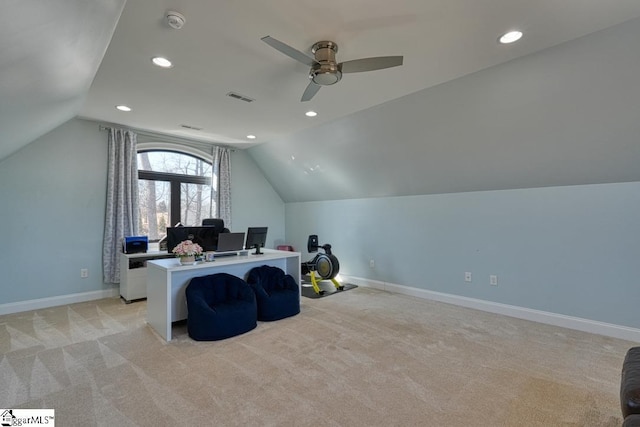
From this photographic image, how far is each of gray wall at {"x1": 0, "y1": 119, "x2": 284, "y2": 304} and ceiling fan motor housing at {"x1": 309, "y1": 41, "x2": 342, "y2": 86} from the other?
398cm

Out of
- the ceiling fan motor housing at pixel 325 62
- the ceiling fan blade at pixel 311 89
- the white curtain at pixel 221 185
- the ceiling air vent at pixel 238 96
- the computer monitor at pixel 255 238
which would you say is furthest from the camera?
the white curtain at pixel 221 185

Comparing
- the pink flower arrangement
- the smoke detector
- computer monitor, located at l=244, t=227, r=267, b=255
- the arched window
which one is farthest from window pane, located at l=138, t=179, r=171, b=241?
the smoke detector

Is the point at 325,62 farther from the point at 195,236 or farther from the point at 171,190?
the point at 171,190

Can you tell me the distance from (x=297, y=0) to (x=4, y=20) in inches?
58.1

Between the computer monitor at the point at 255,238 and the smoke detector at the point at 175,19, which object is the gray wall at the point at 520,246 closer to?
the computer monitor at the point at 255,238

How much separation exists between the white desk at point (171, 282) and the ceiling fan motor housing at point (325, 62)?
89.6 inches

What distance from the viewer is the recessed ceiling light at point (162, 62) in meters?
2.55

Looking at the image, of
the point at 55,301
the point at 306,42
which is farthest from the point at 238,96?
the point at 55,301

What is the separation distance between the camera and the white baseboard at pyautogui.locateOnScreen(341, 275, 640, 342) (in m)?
3.01

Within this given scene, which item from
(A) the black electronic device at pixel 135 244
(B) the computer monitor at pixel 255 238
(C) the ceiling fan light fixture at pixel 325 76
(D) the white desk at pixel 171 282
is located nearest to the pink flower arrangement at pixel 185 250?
(D) the white desk at pixel 171 282

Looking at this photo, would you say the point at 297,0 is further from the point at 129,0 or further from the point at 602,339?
the point at 602,339

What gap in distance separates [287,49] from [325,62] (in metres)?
0.36

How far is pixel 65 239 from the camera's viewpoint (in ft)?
13.8

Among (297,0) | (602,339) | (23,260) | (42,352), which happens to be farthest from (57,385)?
(602,339)
